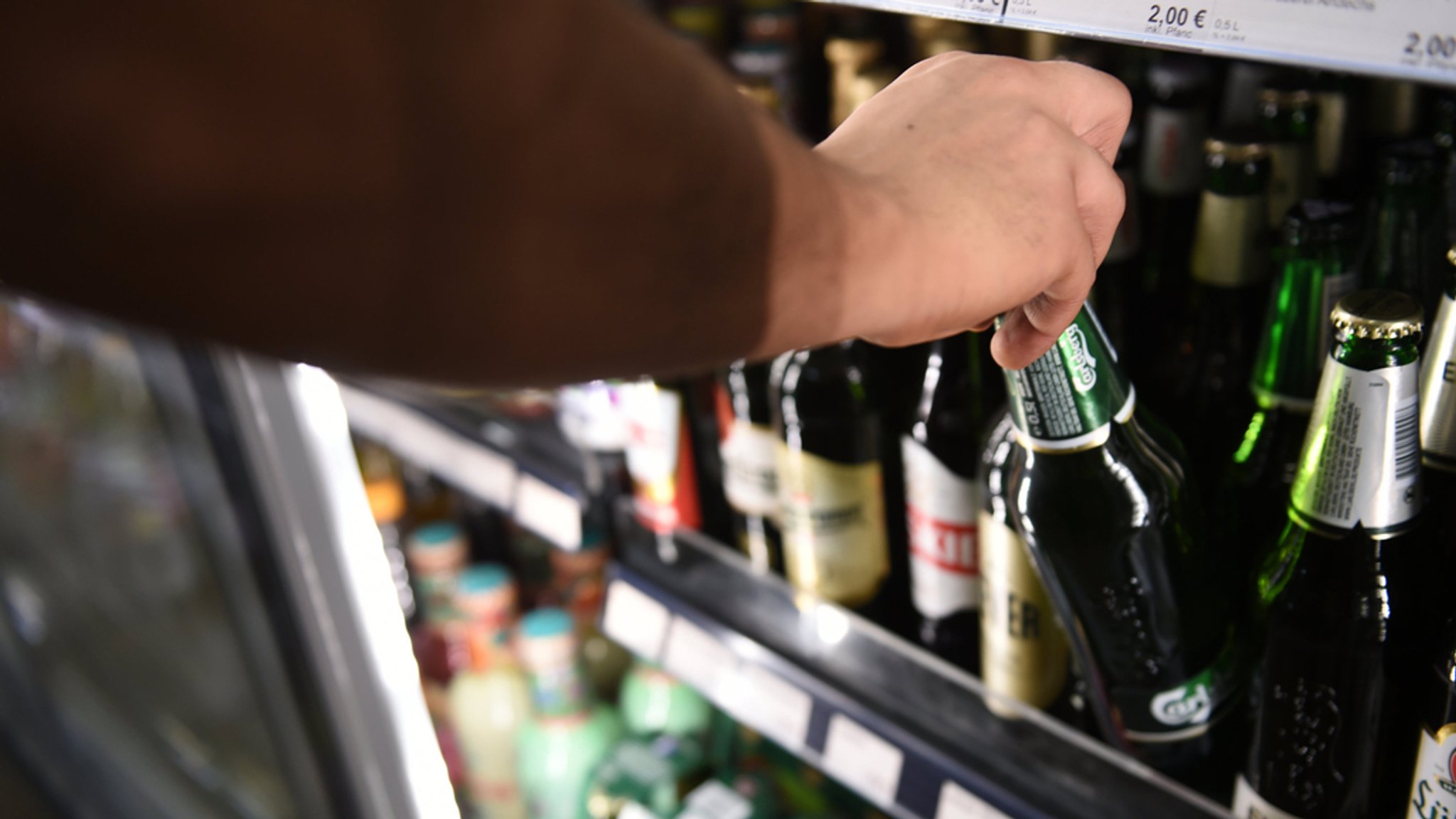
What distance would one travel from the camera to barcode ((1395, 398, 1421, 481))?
0.58 m

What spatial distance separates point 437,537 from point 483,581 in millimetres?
138

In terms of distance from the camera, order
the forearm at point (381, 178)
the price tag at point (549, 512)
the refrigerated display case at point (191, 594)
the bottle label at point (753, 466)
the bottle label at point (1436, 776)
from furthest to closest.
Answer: the refrigerated display case at point (191, 594)
the price tag at point (549, 512)
the bottle label at point (753, 466)
the bottle label at point (1436, 776)
the forearm at point (381, 178)

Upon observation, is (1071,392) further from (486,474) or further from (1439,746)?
(486,474)

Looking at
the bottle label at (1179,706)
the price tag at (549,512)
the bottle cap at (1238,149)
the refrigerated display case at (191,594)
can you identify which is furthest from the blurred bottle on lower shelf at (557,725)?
the bottle cap at (1238,149)

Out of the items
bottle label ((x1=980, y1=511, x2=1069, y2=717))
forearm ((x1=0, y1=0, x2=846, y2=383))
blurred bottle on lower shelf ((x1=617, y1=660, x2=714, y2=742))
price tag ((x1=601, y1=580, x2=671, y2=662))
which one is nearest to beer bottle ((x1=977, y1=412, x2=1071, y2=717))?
bottle label ((x1=980, y1=511, x2=1069, y2=717))

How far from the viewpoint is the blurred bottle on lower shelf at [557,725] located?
1361 millimetres

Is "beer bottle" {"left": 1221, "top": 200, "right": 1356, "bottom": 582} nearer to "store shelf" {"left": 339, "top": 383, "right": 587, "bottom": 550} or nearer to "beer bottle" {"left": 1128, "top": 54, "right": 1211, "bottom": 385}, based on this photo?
"beer bottle" {"left": 1128, "top": 54, "right": 1211, "bottom": 385}

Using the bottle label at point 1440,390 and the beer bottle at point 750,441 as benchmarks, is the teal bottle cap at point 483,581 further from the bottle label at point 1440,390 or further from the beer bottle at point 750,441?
the bottle label at point 1440,390

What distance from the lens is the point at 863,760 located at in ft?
2.70

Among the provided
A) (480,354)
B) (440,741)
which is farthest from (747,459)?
(440,741)

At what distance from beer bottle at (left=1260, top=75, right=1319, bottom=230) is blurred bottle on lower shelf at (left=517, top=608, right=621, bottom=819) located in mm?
946

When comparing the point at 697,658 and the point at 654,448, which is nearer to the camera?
the point at 697,658

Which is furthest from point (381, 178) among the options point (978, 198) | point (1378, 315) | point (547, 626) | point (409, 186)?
point (547, 626)

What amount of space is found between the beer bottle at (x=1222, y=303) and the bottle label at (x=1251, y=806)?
0.25 meters
